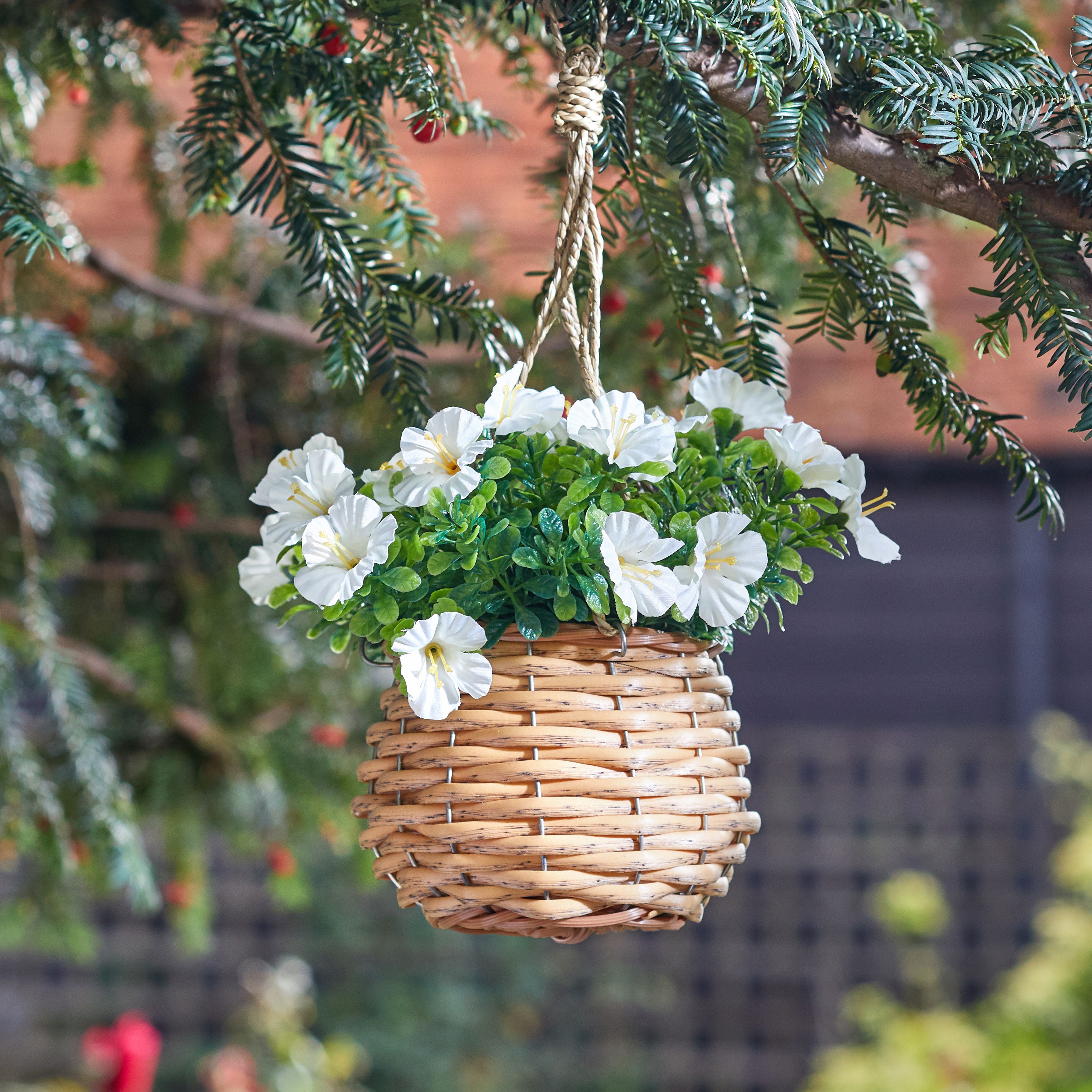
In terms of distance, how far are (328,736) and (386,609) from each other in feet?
3.13

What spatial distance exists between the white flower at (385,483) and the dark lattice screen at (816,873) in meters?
2.08

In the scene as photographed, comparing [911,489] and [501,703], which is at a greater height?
[911,489]

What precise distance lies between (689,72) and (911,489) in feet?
7.21

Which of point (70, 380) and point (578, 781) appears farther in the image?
point (70, 380)

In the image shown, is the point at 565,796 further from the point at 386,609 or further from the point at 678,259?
the point at 678,259

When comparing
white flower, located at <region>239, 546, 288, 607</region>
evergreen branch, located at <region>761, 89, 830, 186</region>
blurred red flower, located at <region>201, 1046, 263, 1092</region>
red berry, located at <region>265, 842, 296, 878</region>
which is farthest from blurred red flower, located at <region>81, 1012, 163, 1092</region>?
evergreen branch, located at <region>761, 89, 830, 186</region>

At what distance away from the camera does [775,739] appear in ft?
8.71

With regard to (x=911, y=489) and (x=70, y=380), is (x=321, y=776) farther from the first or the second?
(x=911, y=489)

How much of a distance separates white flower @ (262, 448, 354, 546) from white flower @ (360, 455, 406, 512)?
11 millimetres

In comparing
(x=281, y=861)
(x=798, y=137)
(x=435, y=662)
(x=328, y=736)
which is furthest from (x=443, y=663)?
(x=281, y=861)

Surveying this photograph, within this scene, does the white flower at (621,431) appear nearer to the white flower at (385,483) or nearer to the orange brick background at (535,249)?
the white flower at (385,483)

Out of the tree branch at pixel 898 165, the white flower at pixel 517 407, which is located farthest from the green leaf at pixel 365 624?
the tree branch at pixel 898 165

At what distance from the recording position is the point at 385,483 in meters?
0.59

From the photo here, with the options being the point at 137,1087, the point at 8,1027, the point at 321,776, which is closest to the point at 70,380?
the point at 321,776
